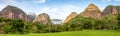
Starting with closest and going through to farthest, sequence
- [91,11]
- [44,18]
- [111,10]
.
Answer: [44,18]
[111,10]
[91,11]

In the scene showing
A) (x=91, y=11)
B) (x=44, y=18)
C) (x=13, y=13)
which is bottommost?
(x=44, y=18)

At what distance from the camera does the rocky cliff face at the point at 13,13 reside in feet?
341

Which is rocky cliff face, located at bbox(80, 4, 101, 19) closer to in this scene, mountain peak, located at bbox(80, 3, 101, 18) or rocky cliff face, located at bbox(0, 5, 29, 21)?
mountain peak, located at bbox(80, 3, 101, 18)

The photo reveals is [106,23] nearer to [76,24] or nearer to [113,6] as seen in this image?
[76,24]

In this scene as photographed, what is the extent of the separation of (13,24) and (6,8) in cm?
5806

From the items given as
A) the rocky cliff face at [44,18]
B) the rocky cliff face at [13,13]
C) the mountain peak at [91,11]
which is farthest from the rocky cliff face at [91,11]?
the rocky cliff face at [13,13]

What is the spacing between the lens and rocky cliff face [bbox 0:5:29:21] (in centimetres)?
10391

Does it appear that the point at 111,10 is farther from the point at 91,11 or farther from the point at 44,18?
the point at 44,18

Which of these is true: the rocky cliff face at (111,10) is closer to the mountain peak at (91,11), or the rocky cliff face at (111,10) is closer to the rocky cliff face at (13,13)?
the mountain peak at (91,11)

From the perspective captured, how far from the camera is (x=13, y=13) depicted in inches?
4151

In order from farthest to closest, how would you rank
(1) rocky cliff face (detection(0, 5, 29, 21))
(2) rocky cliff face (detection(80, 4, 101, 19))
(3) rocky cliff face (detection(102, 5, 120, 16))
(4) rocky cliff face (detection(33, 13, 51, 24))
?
(2) rocky cliff face (detection(80, 4, 101, 19)) → (3) rocky cliff face (detection(102, 5, 120, 16)) → (1) rocky cliff face (detection(0, 5, 29, 21)) → (4) rocky cliff face (detection(33, 13, 51, 24))

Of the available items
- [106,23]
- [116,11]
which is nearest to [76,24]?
[106,23]

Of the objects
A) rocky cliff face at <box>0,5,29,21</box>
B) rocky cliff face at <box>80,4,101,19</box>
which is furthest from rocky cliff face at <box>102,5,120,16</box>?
rocky cliff face at <box>0,5,29,21</box>

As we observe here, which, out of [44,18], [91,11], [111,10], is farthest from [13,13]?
[111,10]
